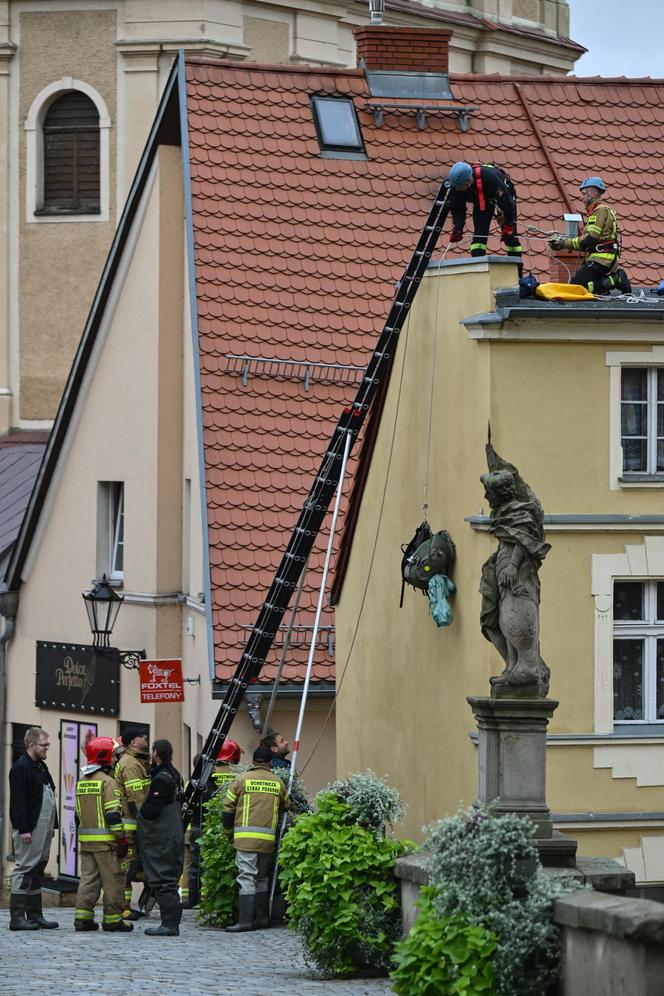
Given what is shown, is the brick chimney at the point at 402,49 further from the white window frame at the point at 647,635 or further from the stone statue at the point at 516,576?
the stone statue at the point at 516,576

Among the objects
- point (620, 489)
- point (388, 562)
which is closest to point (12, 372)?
point (388, 562)

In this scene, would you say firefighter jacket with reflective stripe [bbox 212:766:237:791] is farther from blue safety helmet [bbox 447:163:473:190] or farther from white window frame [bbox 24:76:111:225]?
white window frame [bbox 24:76:111:225]

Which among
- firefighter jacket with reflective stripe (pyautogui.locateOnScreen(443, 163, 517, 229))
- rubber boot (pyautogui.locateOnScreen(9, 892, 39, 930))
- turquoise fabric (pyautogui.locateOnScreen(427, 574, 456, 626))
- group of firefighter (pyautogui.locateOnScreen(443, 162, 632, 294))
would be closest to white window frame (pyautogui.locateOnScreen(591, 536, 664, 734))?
turquoise fabric (pyautogui.locateOnScreen(427, 574, 456, 626))

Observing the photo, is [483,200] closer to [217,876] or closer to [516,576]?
[217,876]

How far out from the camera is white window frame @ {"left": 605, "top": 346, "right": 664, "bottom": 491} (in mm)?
17656

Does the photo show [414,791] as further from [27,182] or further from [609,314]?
[27,182]

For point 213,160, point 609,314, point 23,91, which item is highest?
point 23,91

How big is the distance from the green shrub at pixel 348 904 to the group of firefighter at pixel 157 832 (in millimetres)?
2094

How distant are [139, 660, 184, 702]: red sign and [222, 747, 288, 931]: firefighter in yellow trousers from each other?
22.8ft

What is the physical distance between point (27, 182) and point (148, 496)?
1136 cm

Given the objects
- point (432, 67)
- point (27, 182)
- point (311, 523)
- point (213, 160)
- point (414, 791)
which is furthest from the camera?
point (27, 182)

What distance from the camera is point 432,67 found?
1078 inches

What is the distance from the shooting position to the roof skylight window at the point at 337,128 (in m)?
26.0

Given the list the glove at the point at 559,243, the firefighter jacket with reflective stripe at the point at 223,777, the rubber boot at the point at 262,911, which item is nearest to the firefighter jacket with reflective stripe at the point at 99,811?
the rubber boot at the point at 262,911
